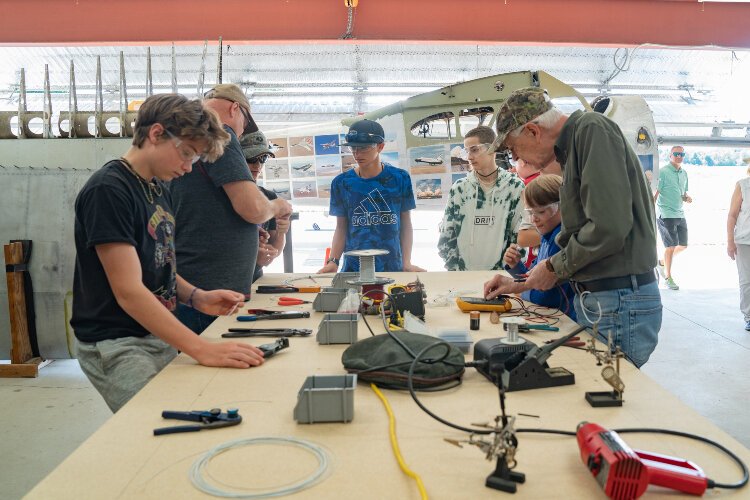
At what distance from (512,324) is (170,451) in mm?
782

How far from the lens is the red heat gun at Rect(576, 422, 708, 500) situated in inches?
30.1

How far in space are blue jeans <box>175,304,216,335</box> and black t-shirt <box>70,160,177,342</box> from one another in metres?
0.37

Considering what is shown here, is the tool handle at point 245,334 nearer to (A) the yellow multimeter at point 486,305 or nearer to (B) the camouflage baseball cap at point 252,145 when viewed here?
(A) the yellow multimeter at point 486,305

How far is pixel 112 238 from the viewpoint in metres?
1.32

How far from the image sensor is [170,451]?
930 millimetres

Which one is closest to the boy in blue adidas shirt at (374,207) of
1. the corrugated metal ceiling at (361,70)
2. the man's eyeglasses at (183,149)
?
the man's eyeglasses at (183,149)

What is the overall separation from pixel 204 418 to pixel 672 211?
6.68 m

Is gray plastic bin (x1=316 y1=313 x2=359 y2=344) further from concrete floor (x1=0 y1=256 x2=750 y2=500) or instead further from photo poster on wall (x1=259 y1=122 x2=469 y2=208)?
photo poster on wall (x1=259 y1=122 x2=469 y2=208)

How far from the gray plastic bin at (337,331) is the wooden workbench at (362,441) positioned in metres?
0.17

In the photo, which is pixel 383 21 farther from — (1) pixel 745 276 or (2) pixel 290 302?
(1) pixel 745 276

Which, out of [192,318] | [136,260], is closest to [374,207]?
[192,318]

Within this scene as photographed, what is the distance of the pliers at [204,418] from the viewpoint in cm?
100

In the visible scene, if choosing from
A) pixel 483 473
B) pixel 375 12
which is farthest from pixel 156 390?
pixel 375 12

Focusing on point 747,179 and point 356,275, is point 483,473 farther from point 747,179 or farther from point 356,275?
point 747,179
